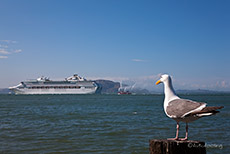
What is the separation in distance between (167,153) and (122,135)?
866 centimetres

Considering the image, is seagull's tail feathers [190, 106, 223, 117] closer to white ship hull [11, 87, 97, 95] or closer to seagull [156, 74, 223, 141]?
seagull [156, 74, 223, 141]

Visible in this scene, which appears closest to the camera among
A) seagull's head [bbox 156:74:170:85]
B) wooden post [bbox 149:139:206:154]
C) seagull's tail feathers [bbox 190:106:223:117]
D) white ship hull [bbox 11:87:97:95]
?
wooden post [bbox 149:139:206:154]

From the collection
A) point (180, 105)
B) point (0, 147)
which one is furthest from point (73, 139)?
point (180, 105)

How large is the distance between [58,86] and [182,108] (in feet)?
367

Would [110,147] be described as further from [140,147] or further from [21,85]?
[21,85]

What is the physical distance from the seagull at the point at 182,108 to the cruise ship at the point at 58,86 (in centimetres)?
10958

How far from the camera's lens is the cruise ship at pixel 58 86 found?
112500 millimetres

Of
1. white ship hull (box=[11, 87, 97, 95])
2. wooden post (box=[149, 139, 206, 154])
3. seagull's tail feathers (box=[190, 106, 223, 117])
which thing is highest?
seagull's tail feathers (box=[190, 106, 223, 117])

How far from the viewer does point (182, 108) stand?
147 inches

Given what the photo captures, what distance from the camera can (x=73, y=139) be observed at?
10.7 m

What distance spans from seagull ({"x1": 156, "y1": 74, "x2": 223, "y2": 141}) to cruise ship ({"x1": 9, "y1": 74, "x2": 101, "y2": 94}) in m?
110

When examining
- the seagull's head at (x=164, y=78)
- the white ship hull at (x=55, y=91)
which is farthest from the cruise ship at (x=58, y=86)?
the seagull's head at (x=164, y=78)

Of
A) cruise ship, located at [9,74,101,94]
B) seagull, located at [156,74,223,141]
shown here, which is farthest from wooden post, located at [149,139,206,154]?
cruise ship, located at [9,74,101,94]

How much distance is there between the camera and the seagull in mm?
3438
